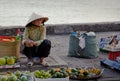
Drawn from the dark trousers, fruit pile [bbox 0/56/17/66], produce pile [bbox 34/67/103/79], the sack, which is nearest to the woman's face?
the dark trousers

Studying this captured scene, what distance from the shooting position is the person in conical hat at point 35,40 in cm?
715

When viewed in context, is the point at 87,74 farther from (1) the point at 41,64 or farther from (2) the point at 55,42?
(2) the point at 55,42

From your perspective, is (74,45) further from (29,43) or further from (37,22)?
(29,43)

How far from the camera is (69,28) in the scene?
433 inches

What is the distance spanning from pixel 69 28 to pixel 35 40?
3.79 m

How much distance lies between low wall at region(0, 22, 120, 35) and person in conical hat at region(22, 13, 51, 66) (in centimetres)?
325

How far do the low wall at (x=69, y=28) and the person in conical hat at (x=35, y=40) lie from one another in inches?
128

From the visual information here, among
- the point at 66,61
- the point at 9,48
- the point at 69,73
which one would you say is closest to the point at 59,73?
the point at 69,73

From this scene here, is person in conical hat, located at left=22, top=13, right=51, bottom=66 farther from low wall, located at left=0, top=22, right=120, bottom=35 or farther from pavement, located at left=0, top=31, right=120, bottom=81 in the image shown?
low wall, located at left=0, top=22, right=120, bottom=35

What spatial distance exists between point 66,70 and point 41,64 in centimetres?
86

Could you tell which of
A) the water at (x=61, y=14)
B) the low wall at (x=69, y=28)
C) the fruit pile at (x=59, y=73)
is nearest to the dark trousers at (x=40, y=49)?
the fruit pile at (x=59, y=73)

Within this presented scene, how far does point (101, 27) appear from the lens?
11.5 meters

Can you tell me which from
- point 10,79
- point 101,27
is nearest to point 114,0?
point 101,27

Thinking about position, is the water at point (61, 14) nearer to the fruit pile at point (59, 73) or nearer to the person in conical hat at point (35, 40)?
the person in conical hat at point (35, 40)
